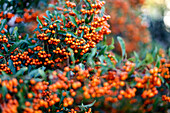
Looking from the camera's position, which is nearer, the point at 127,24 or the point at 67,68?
the point at 67,68

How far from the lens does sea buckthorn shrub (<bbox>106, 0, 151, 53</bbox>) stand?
4.82 m

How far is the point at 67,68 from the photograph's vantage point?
4.91ft

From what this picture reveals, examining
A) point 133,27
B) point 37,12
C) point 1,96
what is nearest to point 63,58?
point 1,96

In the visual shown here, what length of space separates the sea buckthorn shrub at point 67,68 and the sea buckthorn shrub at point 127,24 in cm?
291

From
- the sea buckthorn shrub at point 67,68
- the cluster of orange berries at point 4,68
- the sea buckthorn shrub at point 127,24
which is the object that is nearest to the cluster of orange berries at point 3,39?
the sea buckthorn shrub at point 67,68

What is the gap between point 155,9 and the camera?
341 inches

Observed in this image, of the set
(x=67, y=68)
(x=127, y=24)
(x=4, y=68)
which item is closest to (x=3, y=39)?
(x=4, y=68)

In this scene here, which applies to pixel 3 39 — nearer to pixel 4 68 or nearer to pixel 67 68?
pixel 4 68

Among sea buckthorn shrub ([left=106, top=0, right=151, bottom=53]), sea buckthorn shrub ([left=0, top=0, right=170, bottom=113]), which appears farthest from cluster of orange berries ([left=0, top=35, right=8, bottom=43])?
sea buckthorn shrub ([left=106, top=0, right=151, bottom=53])

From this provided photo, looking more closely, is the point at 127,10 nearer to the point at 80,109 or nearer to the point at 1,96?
the point at 80,109

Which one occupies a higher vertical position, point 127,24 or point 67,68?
point 127,24

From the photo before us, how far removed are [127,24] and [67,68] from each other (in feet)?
13.1

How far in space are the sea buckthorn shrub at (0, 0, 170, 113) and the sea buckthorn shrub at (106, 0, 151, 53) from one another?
291cm

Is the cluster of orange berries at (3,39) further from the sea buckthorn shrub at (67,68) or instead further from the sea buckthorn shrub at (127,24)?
the sea buckthorn shrub at (127,24)
